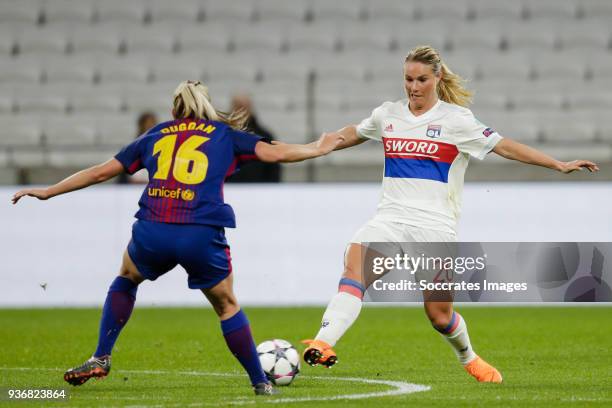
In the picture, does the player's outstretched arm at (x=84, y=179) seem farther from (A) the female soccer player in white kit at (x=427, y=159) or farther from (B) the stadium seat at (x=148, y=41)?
(B) the stadium seat at (x=148, y=41)

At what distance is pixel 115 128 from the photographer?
Result: 17203 mm

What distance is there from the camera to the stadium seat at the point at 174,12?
64.4 feet

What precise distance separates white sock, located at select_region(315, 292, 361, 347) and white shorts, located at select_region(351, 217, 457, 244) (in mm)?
362

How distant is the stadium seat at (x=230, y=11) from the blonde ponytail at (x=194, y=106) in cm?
1327

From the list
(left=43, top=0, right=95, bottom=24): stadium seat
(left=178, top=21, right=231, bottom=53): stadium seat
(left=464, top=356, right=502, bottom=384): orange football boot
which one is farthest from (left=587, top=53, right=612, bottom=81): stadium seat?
(left=464, top=356, right=502, bottom=384): orange football boot

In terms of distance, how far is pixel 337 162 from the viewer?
53.1 ft

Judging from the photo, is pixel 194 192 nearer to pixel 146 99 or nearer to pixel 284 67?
pixel 146 99

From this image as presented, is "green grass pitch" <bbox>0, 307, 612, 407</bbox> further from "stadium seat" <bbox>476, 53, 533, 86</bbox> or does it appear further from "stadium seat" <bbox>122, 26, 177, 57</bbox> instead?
"stadium seat" <bbox>122, 26, 177, 57</bbox>

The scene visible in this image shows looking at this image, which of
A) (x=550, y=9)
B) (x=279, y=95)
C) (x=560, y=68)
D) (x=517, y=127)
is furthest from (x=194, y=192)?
(x=550, y=9)

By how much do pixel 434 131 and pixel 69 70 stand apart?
494 inches

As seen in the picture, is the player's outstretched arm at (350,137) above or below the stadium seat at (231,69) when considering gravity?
above

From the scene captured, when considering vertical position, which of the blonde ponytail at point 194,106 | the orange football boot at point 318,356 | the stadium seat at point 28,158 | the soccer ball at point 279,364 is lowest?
the stadium seat at point 28,158

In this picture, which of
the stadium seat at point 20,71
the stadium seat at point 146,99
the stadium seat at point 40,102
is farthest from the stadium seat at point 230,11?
the stadium seat at point 40,102

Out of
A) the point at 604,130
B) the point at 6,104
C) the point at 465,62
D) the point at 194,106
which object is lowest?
the point at 604,130
